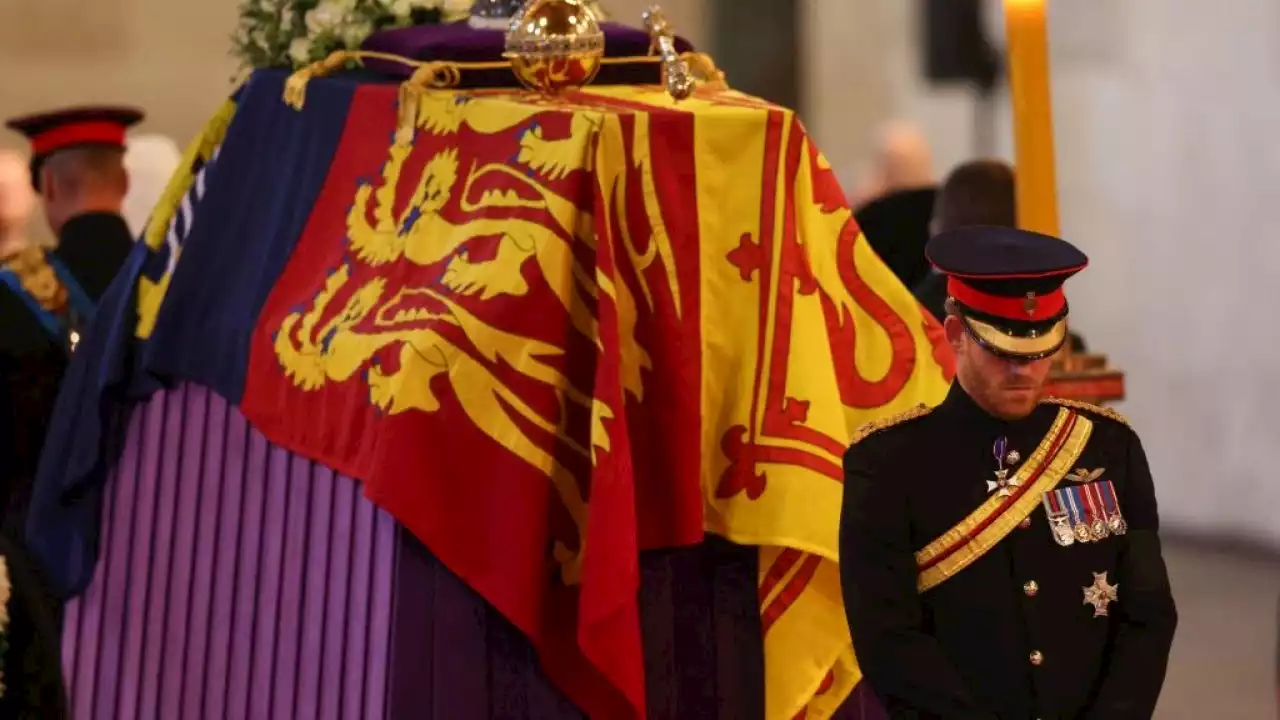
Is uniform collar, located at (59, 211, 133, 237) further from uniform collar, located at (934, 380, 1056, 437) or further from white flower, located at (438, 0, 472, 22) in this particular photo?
uniform collar, located at (934, 380, 1056, 437)

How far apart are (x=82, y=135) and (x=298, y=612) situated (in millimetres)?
1723

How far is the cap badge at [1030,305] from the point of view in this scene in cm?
305

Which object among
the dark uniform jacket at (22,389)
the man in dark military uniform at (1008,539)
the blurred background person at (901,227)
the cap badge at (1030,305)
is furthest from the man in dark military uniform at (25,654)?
the blurred background person at (901,227)

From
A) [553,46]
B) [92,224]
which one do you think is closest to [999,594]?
[553,46]

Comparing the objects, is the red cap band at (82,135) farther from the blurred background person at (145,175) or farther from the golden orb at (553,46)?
the golden orb at (553,46)

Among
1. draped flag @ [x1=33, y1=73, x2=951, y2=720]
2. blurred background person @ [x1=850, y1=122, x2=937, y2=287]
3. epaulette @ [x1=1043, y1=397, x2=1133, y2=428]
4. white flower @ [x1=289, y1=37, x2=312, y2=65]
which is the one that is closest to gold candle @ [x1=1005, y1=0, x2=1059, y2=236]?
draped flag @ [x1=33, y1=73, x2=951, y2=720]

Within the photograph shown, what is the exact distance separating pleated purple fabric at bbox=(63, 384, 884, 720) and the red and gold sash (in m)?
0.91

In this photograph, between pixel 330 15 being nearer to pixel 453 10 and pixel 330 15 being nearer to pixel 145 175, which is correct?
pixel 453 10

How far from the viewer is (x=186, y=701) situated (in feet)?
14.8

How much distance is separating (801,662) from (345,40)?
4.95ft

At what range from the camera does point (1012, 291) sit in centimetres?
306

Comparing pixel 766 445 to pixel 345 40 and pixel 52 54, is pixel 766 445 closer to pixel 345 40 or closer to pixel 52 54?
pixel 345 40

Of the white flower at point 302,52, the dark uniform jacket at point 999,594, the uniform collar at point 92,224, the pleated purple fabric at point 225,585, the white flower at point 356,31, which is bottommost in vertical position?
the pleated purple fabric at point 225,585

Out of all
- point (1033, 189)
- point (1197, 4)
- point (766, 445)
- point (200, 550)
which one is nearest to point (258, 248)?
point (200, 550)
